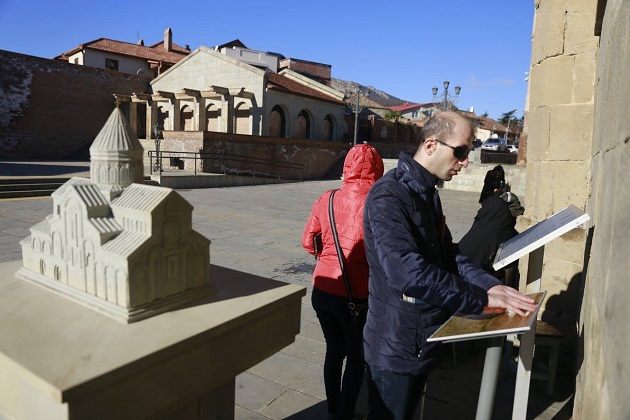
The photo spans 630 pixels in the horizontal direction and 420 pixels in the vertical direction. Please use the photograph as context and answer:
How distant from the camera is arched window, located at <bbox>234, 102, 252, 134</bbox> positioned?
992 inches

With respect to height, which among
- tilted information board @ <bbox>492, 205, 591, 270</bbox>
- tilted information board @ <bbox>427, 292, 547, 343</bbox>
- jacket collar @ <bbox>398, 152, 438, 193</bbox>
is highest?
jacket collar @ <bbox>398, 152, 438, 193</bbox>

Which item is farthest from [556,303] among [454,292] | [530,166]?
[454,292]

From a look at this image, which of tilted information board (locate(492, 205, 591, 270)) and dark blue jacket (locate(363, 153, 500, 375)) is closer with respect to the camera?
dark blue jacket (locate(363, 153, 500, 375))

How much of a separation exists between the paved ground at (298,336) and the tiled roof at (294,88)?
42.1 feet

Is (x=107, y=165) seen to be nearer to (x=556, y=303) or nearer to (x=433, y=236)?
(x=433, y=236)

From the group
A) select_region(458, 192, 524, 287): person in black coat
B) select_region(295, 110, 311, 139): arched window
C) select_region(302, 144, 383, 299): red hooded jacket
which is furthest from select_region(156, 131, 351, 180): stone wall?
select_region(302, 144, 383, 299): red hooded jacket

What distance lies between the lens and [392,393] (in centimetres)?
193

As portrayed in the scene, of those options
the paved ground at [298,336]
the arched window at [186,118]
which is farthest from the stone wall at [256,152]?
the paved ground at [298,336]

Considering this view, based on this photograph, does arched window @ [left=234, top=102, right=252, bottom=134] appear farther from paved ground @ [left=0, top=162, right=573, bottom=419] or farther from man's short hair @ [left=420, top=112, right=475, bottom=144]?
man's short hair @ [left=420, top=112, right=475, bottom=144]

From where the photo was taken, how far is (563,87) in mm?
3787

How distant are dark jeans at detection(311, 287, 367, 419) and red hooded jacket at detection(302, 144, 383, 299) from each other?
8 cm

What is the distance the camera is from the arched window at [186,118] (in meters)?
27.1

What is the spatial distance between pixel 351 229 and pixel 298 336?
1.82 m

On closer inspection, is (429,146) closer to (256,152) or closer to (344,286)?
(344,286)
